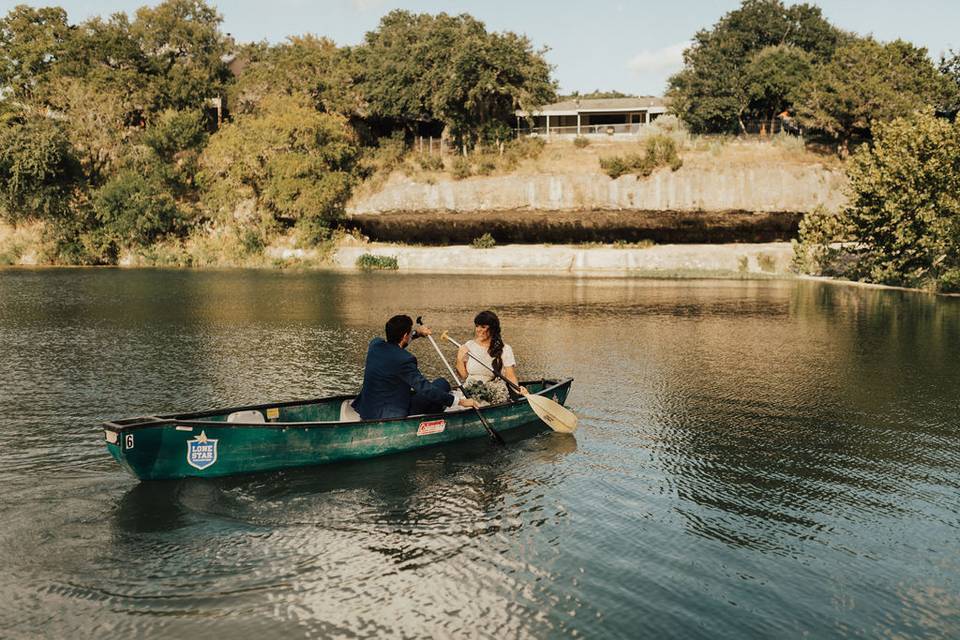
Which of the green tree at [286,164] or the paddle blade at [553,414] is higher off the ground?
the green tree at [286,164]

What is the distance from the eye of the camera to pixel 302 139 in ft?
224

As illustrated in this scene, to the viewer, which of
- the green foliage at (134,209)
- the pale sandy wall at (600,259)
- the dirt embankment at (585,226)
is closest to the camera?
the pale sandy wall at (600,259)

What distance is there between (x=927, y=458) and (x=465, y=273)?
46529 millimetres

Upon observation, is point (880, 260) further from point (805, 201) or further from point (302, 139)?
point (302, 139)

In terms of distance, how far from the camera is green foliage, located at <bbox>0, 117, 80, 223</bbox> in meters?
68.2

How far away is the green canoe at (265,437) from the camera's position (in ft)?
35.2

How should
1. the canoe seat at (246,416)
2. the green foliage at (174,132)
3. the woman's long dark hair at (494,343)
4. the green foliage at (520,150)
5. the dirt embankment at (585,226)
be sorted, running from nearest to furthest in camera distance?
the canoe seat at (246,416)
the woman's long dark hair at (494,343)
the dirt embankment at (585,226)
the green foliage at (520,150)
the green foliage at (174,132)

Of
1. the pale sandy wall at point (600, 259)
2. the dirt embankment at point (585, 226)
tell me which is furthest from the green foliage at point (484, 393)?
the dirt embankment at point (585, 226)

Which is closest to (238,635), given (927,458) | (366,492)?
(366,492)

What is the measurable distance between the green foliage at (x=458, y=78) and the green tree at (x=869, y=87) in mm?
20293

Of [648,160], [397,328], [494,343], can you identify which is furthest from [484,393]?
[648,160]

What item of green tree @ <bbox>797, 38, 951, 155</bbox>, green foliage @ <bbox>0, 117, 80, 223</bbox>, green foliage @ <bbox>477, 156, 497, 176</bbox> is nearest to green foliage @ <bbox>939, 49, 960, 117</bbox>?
green tree @ <bbox>797, 38, 951, 155</bbox>

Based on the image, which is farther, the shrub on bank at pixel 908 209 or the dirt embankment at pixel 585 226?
the dirt embankment at pixel 585 226

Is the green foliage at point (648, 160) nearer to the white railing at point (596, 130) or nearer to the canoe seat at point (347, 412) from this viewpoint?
the white railing at point (596, 130)
